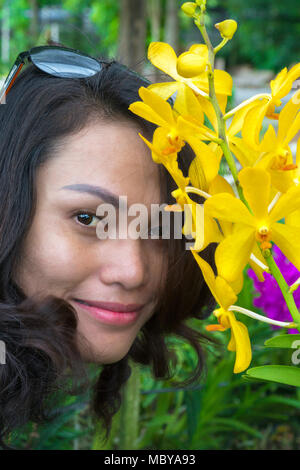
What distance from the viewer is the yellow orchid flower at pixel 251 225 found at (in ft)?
1.83

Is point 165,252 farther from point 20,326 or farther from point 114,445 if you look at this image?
point 114,445

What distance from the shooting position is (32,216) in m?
0.88

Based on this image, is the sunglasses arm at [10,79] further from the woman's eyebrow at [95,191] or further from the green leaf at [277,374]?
the green leaf at [277,374]

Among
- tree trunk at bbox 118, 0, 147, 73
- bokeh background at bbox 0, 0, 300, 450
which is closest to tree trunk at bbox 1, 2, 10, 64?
tree trunk at bbox 118, 0, 147, 73

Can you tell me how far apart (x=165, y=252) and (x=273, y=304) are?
Answer: 27 centimetres

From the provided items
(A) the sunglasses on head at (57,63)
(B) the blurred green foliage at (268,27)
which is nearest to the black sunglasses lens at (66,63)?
(A) the sunglasses on head at (57,63)

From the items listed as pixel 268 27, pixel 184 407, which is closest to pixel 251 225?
pixel 184 407

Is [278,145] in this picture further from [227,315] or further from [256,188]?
[227,315]

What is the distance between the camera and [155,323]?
1.13 meters

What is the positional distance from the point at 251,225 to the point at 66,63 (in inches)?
19.1

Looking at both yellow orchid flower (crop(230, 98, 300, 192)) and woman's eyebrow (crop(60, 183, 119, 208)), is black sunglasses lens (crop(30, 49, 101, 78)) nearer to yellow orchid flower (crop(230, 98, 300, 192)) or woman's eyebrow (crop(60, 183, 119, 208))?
woman's eyebrow (crop(60, 183, 119, 208))

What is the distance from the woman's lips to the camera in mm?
895

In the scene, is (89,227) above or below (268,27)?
below

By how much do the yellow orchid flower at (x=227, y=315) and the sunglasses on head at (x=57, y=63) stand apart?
46cm
